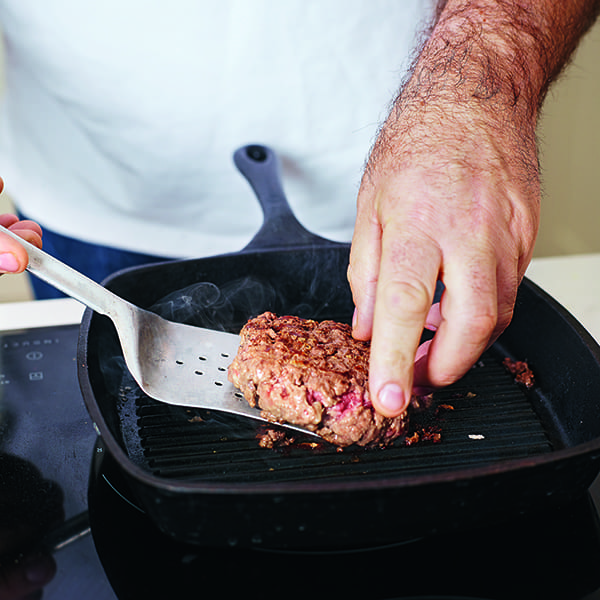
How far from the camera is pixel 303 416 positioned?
100cm

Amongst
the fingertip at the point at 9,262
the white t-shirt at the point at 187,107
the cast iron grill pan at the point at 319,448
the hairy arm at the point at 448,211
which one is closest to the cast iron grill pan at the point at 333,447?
the cast iron grill pan at the point at 319,448

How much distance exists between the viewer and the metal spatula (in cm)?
102

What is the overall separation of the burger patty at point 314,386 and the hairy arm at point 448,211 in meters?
0.09

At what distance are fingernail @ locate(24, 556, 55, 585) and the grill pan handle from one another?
73 cm

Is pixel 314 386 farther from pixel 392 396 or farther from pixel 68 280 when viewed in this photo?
pixel 68 280

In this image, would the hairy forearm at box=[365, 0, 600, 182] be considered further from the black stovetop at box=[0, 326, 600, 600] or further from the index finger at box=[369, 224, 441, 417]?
the black stovetop at box=[0, 326, 600, 600]

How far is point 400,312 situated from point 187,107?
1.04 metres

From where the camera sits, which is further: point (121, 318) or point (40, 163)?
point (40, 163)

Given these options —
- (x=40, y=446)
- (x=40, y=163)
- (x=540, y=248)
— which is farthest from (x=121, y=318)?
(x=540, y=248)

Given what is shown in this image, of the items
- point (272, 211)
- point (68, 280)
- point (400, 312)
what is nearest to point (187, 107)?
point (272, 211)

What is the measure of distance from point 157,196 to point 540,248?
7.44 feet

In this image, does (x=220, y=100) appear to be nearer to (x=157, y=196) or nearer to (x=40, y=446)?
(x=157, y=196)

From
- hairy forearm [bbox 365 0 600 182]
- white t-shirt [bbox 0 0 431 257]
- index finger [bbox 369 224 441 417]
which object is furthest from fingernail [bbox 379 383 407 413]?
white t-shirt [bbox 0 0 431 257]

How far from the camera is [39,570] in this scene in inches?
33.6
